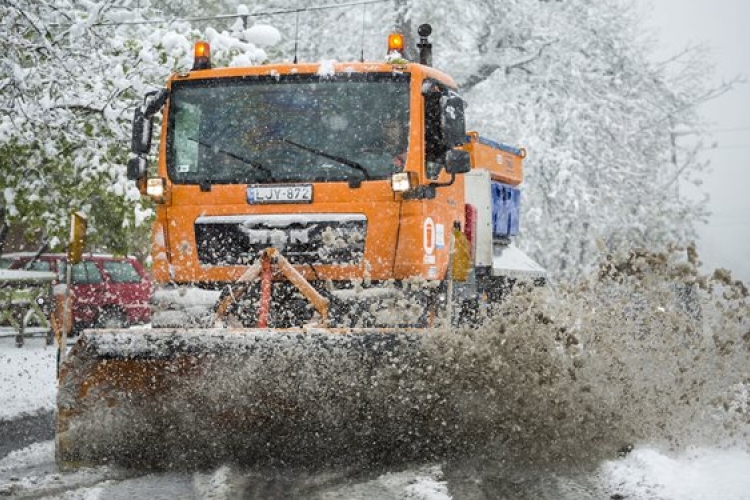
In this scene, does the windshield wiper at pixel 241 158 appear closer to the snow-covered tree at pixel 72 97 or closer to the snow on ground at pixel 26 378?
the snow-covered tree at pixel 72 97

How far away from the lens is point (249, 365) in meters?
6.11

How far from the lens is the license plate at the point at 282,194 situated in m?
7.57

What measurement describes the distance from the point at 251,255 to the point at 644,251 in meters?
2.78

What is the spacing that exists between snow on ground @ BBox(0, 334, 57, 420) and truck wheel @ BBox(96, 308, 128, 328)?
996 millimetres

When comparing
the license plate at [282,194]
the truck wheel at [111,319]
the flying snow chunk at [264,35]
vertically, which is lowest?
the truck wheel at [111,319]

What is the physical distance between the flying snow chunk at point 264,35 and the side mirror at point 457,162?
5.26 m

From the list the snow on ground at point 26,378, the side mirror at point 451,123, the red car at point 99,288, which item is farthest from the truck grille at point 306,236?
the red car at point 99,288

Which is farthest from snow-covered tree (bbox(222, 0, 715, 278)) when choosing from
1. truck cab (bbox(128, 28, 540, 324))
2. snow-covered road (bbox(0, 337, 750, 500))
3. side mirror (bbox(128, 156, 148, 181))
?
snow-covered road (bbox(0, 337, 750, 500))

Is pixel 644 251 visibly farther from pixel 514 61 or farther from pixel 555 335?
pixel 514 61

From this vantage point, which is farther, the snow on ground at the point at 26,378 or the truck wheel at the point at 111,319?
the truck wheel at the point at 111,319

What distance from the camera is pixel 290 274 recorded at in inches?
275

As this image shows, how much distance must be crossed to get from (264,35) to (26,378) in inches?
186

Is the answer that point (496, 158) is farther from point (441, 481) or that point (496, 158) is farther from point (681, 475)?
point (441, 481)

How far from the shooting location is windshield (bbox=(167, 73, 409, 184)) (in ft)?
25.0
